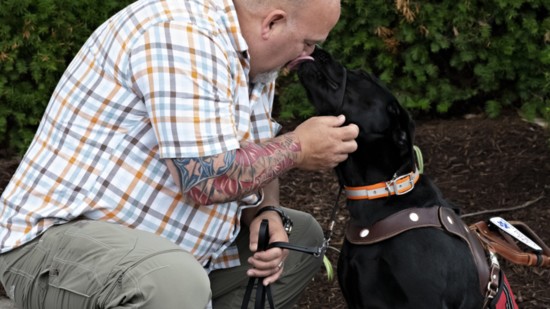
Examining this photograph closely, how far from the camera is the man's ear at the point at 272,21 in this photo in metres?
2.86

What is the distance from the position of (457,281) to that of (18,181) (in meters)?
1.50

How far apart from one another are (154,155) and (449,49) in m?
2.98

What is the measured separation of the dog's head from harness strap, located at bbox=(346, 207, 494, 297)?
0.17 m

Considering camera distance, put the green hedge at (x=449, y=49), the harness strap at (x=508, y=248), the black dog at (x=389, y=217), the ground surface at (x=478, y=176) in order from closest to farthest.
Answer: the black dog at (x=389, y=217) → the harness strap at (x=508, y=248) → the ground surface at (x=478, y=176) → the green hedge at (x=449, y=49)

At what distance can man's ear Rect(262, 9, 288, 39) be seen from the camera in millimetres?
2857

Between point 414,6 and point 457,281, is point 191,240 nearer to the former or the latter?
point 457,281

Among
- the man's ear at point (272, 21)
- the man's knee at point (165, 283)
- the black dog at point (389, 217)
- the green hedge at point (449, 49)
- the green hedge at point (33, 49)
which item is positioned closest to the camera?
the man's knee at point (165, 283)

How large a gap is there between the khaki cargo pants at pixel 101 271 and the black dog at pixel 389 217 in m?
0.62

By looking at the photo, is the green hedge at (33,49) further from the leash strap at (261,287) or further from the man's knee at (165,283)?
the man's knee at (165,283)

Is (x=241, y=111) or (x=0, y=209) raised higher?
(x=241, y=111)

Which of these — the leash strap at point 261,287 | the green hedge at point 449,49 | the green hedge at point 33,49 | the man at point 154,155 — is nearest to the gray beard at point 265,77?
the man at point 154,155

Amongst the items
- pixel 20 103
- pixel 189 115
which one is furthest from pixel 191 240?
pixel 20 103

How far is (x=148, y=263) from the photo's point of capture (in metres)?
2.70

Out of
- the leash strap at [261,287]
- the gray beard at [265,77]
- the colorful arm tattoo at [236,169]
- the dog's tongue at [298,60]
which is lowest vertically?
the leash strap at [261,287]
